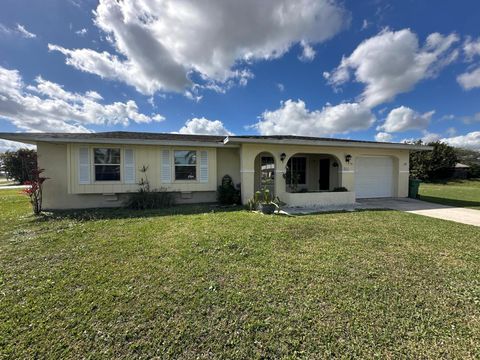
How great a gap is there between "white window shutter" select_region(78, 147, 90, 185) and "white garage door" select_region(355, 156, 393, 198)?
44.6ft

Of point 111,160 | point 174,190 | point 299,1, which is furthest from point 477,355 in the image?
point 111,160

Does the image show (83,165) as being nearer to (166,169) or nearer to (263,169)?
(166,169)

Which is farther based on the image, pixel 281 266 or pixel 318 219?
pixel 318 219

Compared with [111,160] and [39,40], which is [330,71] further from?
[39,40]

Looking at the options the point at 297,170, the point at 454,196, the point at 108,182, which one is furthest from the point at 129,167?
the point at 454,196

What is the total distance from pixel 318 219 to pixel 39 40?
50.1ft

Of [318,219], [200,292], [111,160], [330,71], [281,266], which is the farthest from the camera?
[330,71]

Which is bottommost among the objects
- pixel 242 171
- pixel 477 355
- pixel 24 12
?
pixel 477 355

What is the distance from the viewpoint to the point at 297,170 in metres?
12.7

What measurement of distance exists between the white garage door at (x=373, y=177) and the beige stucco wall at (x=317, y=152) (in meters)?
0.35

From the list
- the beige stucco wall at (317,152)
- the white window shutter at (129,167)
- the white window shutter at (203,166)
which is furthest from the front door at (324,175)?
the white window shutter at (129,167)

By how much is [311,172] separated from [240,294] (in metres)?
11.4

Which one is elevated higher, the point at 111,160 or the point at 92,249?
the point at 111,160

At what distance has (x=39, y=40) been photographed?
980 cm
